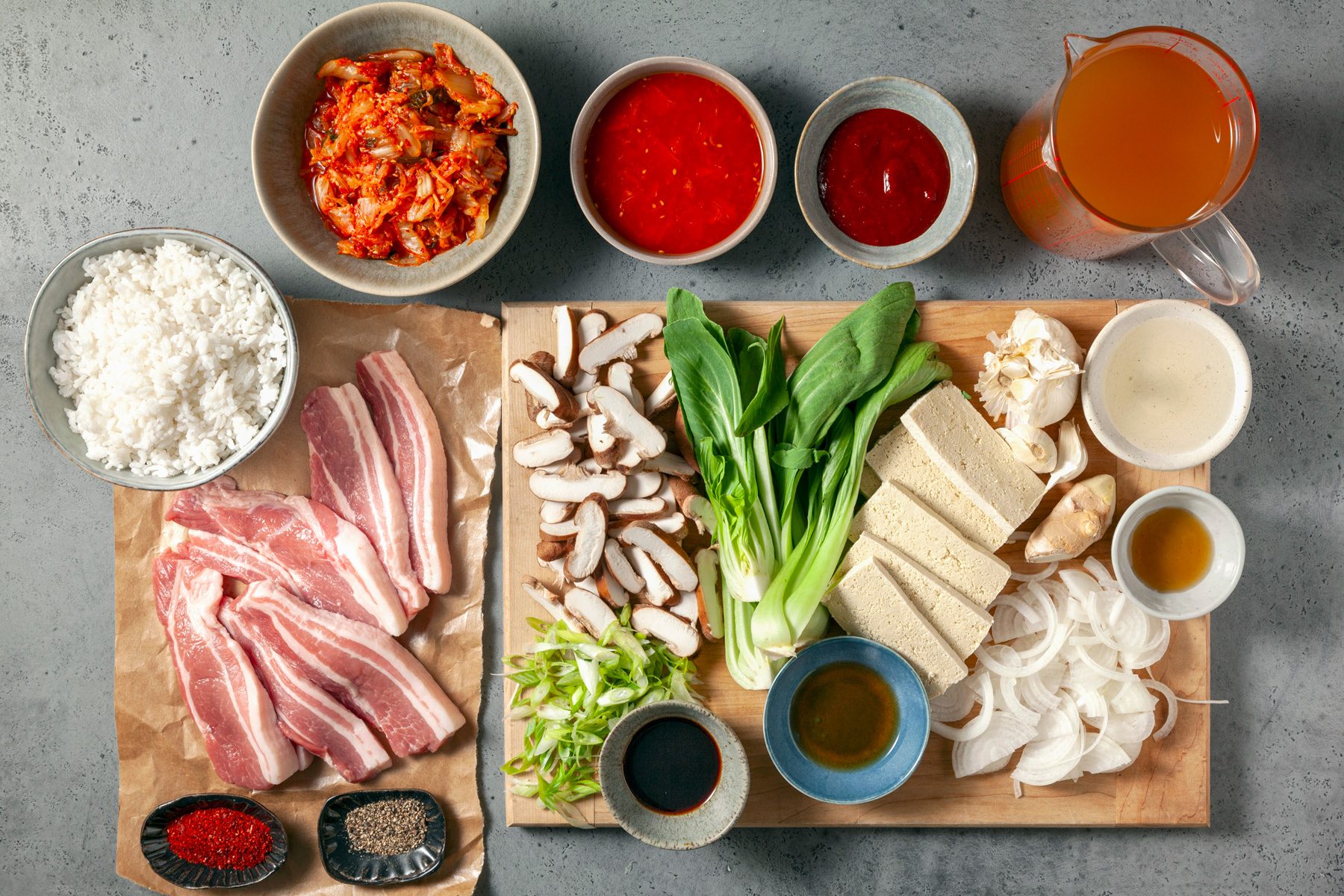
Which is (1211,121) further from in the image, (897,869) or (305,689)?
(305,689)

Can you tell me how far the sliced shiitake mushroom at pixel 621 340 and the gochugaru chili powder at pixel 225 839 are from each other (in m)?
1.64

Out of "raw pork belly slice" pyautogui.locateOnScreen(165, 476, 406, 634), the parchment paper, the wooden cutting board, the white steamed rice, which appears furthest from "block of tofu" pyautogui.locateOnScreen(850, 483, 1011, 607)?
the white steamed rice

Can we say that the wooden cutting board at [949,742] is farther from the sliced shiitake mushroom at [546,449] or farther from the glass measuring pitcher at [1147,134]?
the glass measuring pitcher at [1147,134]

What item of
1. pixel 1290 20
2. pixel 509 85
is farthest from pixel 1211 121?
pixel 509 85

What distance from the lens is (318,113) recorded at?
2227 mm

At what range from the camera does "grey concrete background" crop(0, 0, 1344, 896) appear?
2398 millimetres

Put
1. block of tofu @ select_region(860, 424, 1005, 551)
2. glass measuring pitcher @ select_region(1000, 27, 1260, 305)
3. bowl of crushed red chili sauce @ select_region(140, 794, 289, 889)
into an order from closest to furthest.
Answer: glass measuring pitcher @ select_region(1000, 27, 1260, 305)
block of tofu @ select_region(860, 424, 1005, 551)
bowl of crushed red chili sauce @ select_region(140, 794, 289, 889)

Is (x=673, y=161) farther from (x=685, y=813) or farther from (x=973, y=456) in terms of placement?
(x=685, y=813)

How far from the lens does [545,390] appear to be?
2.26 m

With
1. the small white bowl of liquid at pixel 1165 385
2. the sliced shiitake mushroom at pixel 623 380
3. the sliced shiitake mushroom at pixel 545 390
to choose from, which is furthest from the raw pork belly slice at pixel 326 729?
the small white bowl of liquid at pixel 1165 385

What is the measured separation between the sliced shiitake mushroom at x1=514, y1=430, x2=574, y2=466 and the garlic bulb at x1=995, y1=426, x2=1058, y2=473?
1.21m

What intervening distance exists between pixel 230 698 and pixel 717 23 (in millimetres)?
2418

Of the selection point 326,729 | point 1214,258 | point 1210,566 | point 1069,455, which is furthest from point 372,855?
point 1214,258

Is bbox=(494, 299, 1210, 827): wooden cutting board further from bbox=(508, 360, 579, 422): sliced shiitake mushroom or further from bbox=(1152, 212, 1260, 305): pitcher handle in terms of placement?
bbox=(1152, 212, 1260, 305): pitcher handle
